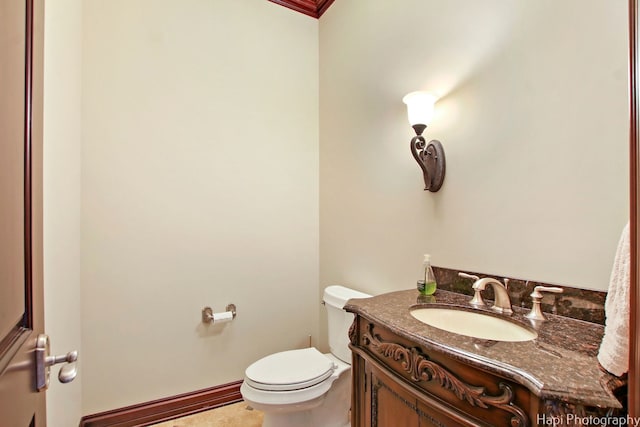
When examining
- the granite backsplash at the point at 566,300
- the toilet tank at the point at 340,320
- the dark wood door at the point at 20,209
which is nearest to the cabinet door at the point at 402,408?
the granite backsplash at the point at 566,300

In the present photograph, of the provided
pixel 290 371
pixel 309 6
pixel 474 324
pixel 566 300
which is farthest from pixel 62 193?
pixel 309 6

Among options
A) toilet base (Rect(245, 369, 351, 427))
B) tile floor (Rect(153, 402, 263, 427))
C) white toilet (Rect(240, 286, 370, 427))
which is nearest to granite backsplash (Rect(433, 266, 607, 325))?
white toilet (Rect(240, 286, 370, 427))

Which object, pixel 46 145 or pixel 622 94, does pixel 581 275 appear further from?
pixel 46 145

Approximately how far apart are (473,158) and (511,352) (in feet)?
2.61

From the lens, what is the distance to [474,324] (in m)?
1.04

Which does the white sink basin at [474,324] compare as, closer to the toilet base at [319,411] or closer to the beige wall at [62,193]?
the toilet base at [319,411]

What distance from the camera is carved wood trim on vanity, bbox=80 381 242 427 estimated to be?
5.60ft

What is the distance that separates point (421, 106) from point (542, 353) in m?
1.02

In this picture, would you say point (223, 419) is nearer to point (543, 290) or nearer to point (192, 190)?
point (192, 190)

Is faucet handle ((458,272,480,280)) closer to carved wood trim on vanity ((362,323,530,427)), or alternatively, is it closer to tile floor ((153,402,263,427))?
carved wood trim on vanity ((362,323,530,427))

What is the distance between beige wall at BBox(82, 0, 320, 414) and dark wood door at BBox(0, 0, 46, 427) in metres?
1.26

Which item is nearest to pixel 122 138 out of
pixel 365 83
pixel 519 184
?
pixel 365 83

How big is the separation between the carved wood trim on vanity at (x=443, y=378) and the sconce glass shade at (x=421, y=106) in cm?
93

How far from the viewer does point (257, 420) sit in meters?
1.82
